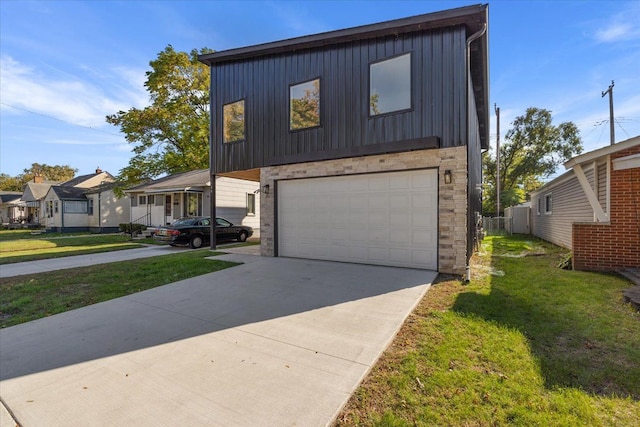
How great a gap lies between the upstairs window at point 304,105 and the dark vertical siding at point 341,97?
0.16 meters

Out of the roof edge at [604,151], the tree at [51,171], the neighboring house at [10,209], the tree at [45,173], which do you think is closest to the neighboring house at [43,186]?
the neighboring house at [10,209]

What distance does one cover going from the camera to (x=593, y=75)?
19.3 metres

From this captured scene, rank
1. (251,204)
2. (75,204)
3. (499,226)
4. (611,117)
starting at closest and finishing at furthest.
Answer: (251,204)
(611,117)
(499,226)
(75,204)

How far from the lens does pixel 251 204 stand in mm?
17984

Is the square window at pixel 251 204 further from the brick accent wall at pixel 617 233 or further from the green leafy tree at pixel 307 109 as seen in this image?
the brick accent wall at pixel 617 233

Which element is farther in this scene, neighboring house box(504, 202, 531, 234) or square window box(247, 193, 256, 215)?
neighboring house box(504, 202, 531, 234)

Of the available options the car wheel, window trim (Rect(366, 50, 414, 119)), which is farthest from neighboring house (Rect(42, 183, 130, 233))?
window trim (Rect(366, 50, 414, 119))

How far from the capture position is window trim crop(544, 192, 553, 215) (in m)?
13.6

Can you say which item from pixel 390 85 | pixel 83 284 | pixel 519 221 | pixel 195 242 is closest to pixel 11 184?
pixel 195 242

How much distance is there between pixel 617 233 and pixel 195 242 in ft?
45.1

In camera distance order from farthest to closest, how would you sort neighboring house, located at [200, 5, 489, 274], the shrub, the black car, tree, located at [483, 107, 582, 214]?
tree, located at [483, 107, 582, 214], the shrub, the black car, neighboring house, located at [200, 5, 489, 274]

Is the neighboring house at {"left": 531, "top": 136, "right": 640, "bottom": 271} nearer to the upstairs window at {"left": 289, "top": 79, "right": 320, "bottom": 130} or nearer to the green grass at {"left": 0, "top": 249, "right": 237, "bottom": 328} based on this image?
the upstairs window at {"left": 289, "top": 79, "right": 320, "bottom": 130}

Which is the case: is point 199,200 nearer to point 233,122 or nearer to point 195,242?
point 195,242

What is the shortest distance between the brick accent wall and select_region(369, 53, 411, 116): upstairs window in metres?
5.04
